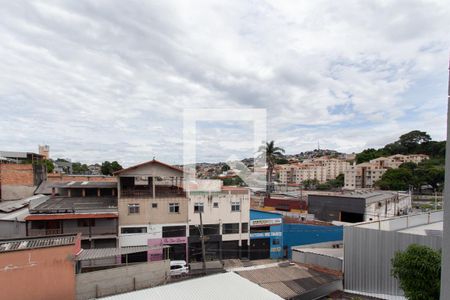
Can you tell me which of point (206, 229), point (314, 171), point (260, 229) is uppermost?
point (206, 229)

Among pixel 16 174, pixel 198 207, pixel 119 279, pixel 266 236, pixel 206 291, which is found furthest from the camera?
pixel 16 174

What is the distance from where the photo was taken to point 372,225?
7.92 m

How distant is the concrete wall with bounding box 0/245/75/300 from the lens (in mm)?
5656

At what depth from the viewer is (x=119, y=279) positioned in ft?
24.2

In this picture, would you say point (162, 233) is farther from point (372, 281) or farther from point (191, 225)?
point (372, 281)

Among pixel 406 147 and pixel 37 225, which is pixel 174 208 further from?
pixel 406 147

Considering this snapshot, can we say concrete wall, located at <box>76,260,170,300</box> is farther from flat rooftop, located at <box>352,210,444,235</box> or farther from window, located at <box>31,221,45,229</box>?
flat rooftop, located at <box>352,210,444,235</box>

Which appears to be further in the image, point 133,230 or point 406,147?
point 406,147

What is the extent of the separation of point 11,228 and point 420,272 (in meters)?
14.3

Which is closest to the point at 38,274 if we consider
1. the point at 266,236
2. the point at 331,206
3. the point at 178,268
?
the point at 178,268

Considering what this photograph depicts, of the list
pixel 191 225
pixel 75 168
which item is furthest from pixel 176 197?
pixel 75 168

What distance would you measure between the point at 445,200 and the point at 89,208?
1270 centimetres

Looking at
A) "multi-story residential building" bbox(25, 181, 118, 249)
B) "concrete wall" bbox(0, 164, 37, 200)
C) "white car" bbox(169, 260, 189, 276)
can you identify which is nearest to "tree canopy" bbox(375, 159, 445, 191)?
"white car" bbox(169, 260, 189, 276)

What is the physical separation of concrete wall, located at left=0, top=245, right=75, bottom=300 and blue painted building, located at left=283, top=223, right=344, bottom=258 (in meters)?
10.4
